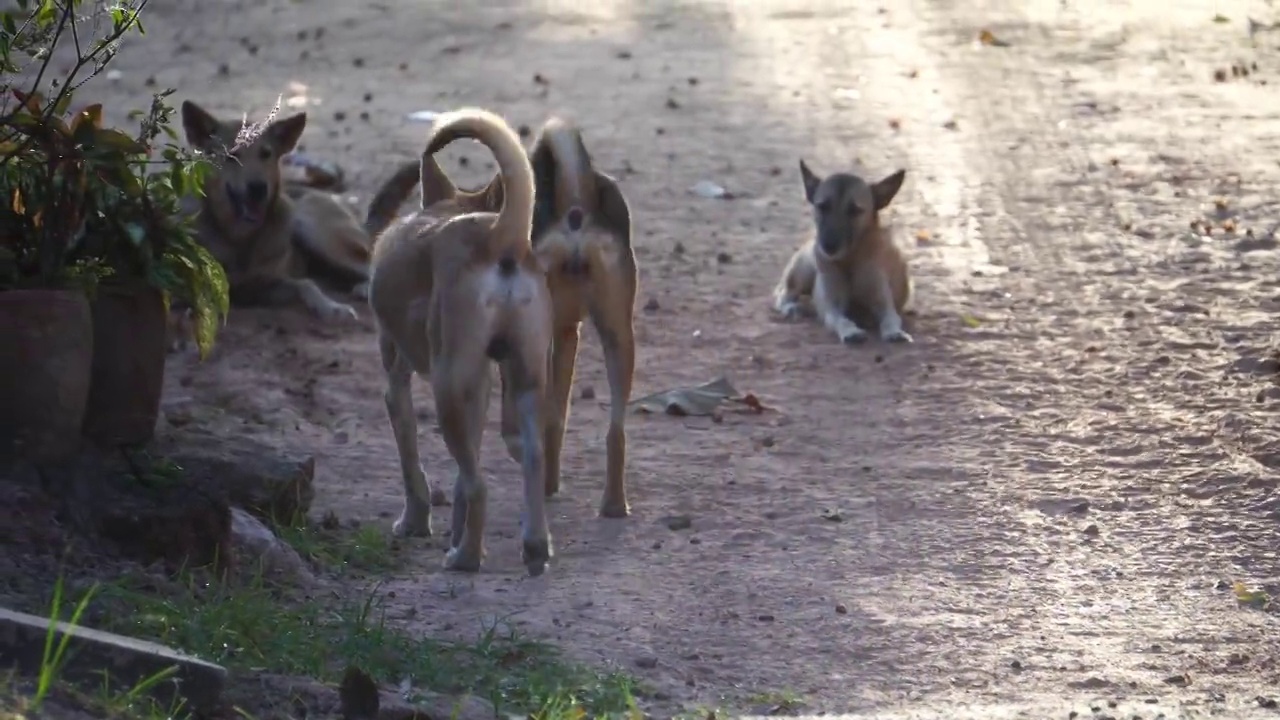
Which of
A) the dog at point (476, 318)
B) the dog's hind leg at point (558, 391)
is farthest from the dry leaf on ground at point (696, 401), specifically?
the dog at point (476, 318)

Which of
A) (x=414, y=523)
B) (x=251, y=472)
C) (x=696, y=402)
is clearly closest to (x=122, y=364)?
(x=251, y=472)

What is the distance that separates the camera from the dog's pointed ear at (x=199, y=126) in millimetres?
10000

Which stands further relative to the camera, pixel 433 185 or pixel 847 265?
pixel 847 265

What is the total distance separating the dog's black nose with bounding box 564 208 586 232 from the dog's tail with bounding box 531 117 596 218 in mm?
25

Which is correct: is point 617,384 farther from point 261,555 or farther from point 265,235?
point 265,235

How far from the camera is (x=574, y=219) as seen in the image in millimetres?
7188

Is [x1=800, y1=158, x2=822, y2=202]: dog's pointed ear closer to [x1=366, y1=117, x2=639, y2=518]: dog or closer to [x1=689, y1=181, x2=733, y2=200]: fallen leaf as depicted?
[x1=689, y1=181, x2=733, y2=200]: fallen leaf

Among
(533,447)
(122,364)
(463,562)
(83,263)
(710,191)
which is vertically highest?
(83,263)

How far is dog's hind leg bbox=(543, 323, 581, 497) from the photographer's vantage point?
756 cm

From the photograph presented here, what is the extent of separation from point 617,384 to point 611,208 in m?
0.67

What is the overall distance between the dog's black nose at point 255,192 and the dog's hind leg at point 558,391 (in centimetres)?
376

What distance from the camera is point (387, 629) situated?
5703mm

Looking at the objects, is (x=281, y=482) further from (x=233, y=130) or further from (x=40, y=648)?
(x=233, y=130)

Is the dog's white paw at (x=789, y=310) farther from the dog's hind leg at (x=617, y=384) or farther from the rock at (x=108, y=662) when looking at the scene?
the rock at (x=108, y=662)
